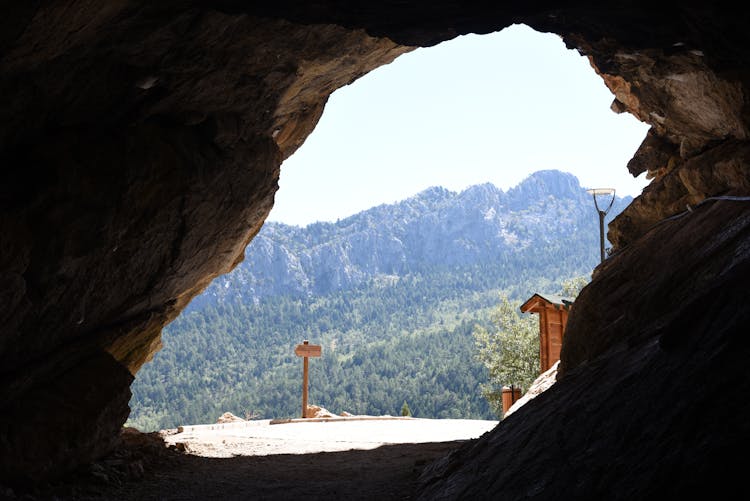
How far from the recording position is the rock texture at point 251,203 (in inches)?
152

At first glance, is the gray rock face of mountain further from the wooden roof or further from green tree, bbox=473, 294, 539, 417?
the wooden roof

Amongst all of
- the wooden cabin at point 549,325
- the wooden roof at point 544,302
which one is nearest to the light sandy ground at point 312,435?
the wooden cabin at point 549,325

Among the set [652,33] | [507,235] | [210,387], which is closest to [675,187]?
[652,33]

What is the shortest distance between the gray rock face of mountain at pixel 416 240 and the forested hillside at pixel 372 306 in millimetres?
406

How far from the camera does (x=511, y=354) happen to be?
3738 centimetres

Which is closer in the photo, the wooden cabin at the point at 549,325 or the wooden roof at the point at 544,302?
the wooden roof at the point at 544,302

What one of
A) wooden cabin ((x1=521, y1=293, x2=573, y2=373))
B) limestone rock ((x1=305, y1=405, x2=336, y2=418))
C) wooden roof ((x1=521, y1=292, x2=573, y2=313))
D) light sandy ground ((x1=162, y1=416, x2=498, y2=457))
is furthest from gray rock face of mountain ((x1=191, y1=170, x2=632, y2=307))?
wooden cabin ((x1=521, y1=293, x2=573, y2=373))

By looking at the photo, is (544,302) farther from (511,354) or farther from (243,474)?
(511,354)

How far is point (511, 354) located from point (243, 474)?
30999mm

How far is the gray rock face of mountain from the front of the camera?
494ft

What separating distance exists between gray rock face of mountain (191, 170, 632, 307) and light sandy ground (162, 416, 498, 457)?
127 meters

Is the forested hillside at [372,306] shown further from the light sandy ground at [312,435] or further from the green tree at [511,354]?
the light sandy ground at [312,435]

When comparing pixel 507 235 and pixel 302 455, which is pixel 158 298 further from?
pixel 507 235

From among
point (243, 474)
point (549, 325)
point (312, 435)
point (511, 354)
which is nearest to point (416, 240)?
point (511, 354)
